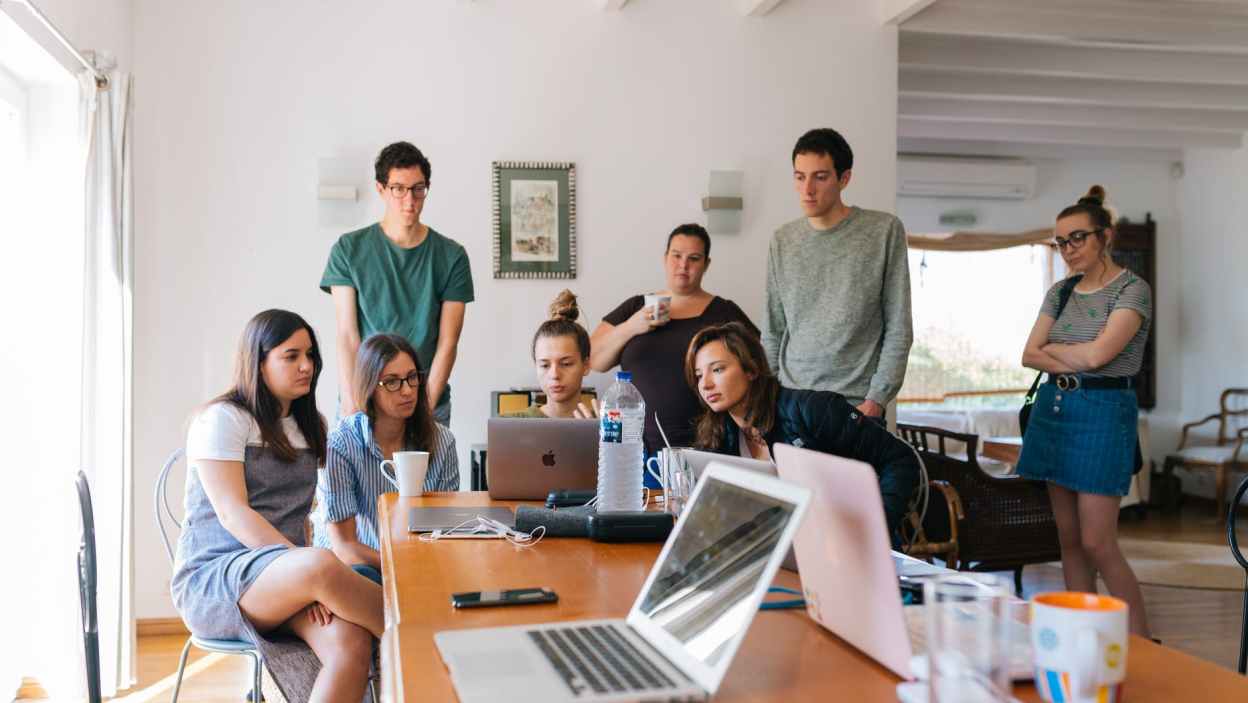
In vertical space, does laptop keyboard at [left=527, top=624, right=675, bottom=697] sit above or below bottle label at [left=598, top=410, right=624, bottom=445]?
below

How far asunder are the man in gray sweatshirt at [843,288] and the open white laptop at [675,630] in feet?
6.50

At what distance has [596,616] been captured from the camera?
1274 mm

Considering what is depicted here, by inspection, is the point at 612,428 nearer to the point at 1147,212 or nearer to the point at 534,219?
the point at 534,219

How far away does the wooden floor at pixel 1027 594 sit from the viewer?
11.1 feet

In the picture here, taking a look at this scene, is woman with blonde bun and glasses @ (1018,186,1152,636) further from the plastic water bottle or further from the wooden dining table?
the wooden dining table

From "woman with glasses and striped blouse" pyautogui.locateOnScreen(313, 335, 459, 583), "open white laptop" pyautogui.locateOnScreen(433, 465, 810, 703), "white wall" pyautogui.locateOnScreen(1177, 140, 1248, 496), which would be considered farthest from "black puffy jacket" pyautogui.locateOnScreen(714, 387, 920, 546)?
"white wall" pyautogui.locateOnScreen(1177, 140, 1248, 496)

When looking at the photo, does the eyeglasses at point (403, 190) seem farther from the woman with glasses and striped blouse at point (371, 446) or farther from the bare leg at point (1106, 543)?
the bare leg at point (1106, 543)

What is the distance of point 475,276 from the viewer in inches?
171

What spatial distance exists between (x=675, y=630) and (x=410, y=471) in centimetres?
140

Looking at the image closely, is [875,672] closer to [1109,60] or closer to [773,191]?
[773,191]

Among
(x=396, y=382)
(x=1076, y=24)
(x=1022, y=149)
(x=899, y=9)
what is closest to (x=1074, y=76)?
(x=1076, y=24)

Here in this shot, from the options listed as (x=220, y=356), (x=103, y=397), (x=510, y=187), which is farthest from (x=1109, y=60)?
(x=103, y=397)

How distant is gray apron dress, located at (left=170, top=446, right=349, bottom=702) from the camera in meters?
2.16

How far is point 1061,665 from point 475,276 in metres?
3.64
